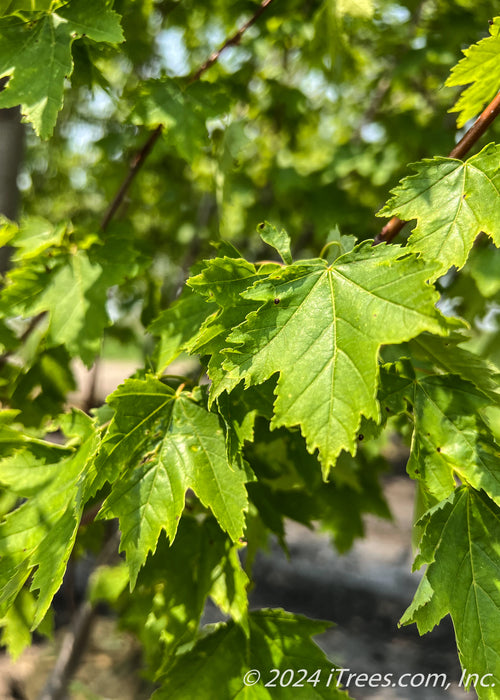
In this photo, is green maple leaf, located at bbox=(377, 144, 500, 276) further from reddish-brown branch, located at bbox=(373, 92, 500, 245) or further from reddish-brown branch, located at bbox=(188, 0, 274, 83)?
reddish-brown branch, located at bbox=(188, 0, 274, 83)

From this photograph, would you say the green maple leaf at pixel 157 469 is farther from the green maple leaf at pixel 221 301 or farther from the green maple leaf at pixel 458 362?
the green maple leaf at pixel 458 362

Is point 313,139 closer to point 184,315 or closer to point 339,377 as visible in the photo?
point 184,315

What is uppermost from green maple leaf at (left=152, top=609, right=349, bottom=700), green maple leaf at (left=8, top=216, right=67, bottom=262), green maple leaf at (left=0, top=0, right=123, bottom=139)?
green maple leaf at (left=0, top=0, right=123, bottom=139)

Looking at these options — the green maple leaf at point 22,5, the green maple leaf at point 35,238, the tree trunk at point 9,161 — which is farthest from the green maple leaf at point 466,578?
the tree trunk at point 9,161

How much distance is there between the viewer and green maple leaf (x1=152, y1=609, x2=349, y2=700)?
1040 millimetres

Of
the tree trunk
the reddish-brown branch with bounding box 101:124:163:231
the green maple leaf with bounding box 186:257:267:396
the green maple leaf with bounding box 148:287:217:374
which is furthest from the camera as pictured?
the tree trunk

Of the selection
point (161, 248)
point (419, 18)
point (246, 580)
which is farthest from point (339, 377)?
point (161, 248)

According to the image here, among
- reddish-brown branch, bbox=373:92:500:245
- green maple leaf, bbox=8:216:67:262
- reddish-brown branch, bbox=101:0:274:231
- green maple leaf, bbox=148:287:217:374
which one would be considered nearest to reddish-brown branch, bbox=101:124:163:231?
reddish-brown branch, bbox=101:0:274:231

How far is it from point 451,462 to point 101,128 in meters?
2.61

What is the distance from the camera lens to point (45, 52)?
1.08 metres

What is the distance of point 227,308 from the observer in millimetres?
877

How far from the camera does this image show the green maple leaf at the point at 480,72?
2.98 feet

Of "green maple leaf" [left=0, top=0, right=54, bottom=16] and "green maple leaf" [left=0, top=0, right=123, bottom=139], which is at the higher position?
"green maple leaf" [left=0, top=0, right=54, bottom=16]

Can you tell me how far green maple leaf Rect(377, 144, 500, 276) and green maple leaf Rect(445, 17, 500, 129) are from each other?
0.12 metres
